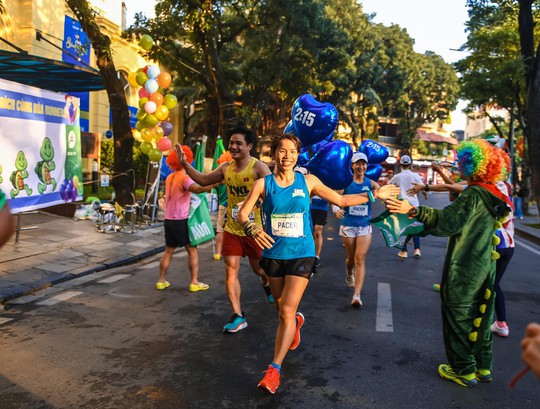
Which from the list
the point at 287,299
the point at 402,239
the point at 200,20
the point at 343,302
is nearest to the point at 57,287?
the point at 343,302

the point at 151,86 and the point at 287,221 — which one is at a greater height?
the point at 151,86

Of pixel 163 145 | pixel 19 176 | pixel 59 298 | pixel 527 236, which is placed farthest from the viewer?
pixel 527 236

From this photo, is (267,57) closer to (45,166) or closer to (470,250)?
(45,166)

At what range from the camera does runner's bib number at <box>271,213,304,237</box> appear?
12.1 feet

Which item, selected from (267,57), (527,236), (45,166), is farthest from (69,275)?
(267,57)

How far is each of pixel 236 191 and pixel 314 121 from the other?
1.18 metres

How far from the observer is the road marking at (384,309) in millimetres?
5016

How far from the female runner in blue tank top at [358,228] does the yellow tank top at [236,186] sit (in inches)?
66.6

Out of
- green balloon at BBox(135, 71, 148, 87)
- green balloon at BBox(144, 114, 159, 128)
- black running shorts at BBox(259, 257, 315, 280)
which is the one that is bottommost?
black running shorts at BBox(259, 257, 315, 280)

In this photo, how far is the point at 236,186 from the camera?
4.79m

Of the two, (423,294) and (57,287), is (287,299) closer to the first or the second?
(423,294)

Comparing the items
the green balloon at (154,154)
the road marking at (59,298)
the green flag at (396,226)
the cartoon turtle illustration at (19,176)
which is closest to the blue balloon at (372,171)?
the green flag at (396,226)

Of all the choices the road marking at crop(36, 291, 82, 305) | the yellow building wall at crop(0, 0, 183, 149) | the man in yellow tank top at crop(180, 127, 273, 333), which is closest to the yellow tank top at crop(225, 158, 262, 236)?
the man in yellow tank top at crop(180, 127, 273, 333)

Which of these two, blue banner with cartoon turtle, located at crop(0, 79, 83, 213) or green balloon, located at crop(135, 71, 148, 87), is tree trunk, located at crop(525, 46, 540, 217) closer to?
green balloon, located at crop(135, 71, 148, 87)
